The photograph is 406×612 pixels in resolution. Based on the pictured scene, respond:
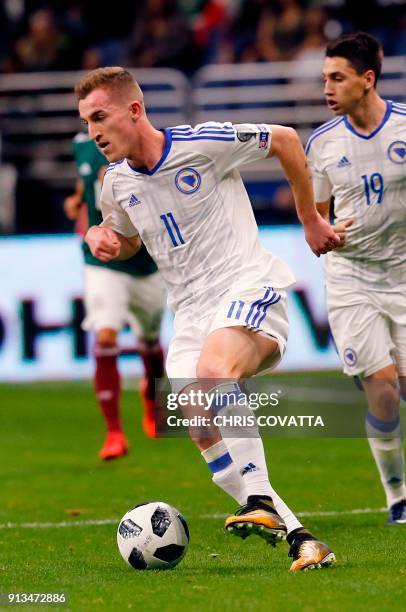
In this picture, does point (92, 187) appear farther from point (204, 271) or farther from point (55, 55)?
point (55, 55)

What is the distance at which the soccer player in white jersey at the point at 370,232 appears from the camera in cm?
771

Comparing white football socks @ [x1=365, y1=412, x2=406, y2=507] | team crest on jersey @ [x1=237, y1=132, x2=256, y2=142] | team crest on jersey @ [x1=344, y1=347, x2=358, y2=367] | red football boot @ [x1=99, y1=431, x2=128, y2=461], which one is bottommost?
red football boot @ [x1=99, y1=431, x2=128, y2=461]

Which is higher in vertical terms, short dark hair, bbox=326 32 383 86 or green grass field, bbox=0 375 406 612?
short dark hair, bbox=326 32 383 86

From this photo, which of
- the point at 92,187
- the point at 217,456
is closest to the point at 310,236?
the point at 217,456

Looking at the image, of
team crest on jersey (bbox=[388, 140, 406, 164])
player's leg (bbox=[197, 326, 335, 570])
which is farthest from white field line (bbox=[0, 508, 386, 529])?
team crest on jersey (bbox=[388, 140, 406, 164])

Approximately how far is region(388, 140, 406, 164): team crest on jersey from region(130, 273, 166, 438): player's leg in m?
3.77

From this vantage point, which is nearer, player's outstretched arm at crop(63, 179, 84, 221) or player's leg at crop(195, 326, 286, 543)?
player's leg at crop(195, 326, 286, 543)

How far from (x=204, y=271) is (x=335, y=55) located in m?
1.87

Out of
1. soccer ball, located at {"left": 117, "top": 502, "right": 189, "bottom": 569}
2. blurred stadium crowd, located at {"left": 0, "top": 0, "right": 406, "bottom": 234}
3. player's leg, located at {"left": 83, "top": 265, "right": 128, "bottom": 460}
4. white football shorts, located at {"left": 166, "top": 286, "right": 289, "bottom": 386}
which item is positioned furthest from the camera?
blurred stadium crowd, located at {"left": 0, "top": 0, "right": 406, "bottom": 234}

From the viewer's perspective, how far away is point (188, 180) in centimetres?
650

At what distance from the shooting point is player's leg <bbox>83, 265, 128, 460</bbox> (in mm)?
10703

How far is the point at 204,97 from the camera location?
1695 centimetres

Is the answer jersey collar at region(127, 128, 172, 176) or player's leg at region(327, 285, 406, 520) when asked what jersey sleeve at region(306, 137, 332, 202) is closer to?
player's leg at region(327, 285, 406, 520)

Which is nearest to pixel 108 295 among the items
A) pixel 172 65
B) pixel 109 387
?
pixel 109 387
